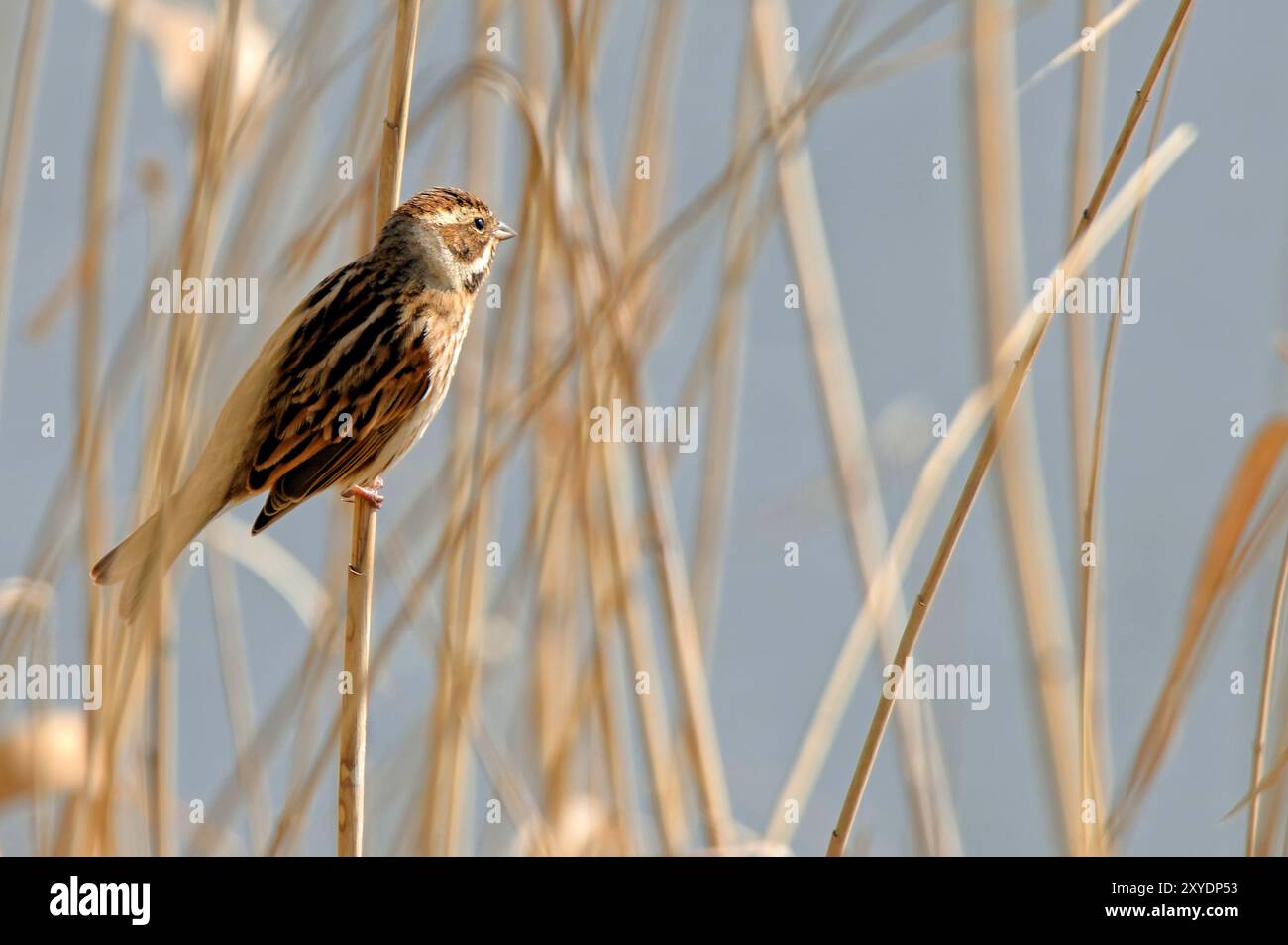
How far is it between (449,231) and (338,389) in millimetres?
462

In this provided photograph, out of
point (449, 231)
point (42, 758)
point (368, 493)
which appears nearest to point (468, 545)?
point (368, 493)

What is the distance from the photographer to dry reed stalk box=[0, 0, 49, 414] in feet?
10.2

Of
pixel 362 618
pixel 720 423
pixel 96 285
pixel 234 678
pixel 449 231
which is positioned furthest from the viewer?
pixel 449 231

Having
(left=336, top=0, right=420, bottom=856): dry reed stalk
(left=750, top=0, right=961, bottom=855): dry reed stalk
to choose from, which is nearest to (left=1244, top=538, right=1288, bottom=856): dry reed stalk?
(left=750, top=0, right=961, bottom=855): dry reed stalk

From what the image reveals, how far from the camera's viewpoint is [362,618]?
288 centimetres

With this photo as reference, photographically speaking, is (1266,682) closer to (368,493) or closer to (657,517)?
(657,517)

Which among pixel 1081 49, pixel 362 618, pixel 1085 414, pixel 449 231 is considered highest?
pixel 1081 49

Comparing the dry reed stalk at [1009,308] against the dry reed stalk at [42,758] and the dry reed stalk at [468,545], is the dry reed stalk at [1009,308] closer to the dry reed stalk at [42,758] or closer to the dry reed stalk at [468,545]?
the dry reed stalk at [468,545]

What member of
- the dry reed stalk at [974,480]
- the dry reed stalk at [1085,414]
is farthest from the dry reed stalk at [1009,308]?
the dry reed stalk at [974,480]

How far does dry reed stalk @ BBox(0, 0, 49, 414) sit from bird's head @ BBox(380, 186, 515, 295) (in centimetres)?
83

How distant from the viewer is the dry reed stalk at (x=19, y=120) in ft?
10.2

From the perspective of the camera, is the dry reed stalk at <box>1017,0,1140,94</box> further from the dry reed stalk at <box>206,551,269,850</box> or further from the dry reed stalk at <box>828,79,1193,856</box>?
the dry reed stalk at <box>206,551,269,850</box>
